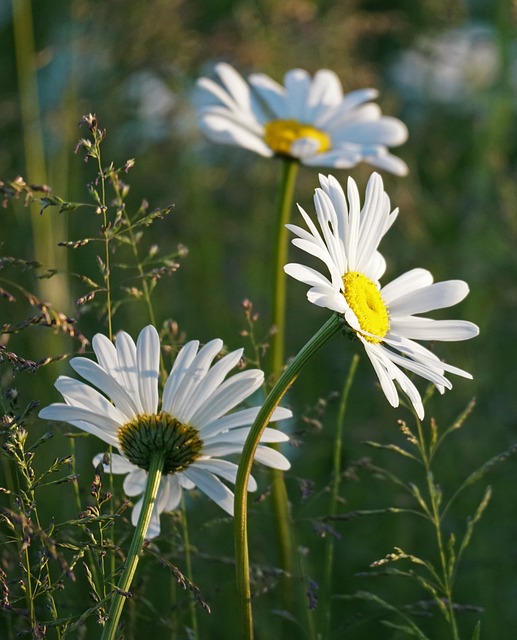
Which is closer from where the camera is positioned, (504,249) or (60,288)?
(60,288)

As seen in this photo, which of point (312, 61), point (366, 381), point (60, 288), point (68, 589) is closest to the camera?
point (68, 589)

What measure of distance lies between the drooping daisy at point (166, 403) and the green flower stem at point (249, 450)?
0.20 feet

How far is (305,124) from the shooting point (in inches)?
64.0

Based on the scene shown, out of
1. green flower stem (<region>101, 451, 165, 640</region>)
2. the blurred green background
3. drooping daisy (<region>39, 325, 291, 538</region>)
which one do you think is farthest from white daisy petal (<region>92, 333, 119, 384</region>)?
the blurred green background

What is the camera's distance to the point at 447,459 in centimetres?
168

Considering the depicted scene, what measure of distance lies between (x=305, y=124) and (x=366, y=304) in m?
0.83

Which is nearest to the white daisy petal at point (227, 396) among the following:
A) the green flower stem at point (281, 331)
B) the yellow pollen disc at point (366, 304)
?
the yellow pollen disc at point (366, 304)

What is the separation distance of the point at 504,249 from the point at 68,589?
4.33 feet

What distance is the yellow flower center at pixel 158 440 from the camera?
31.3 inches

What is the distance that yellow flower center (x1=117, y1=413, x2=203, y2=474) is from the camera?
31.3 inches

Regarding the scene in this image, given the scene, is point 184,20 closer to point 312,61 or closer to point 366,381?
point 312,61

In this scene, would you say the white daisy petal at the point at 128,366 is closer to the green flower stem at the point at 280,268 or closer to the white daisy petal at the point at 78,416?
the white daisy petal at the point at 78,416

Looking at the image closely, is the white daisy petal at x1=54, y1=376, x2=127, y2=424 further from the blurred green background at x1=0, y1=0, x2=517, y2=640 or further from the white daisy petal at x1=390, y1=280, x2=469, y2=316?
the blurred green background at x1=0, y1=0, x2=517, y2=640

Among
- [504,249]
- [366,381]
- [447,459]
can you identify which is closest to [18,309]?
[366,381]
